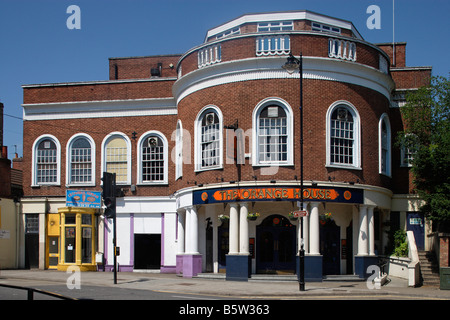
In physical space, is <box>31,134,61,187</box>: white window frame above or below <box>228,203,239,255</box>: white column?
above

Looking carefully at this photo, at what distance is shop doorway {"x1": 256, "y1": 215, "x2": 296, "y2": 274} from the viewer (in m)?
28.8

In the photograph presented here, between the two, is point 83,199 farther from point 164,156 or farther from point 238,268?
point 238,268

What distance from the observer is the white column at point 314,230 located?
26.9m

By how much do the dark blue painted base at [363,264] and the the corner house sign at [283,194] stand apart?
2.69 meters

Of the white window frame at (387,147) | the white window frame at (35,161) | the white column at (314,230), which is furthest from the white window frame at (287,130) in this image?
the white window frame at (35,161)

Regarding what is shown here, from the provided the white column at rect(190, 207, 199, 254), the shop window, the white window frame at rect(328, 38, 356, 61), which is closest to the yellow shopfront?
the shop window

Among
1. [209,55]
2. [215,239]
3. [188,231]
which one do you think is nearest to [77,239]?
[188,231]

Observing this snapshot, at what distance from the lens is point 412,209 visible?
3222 cm

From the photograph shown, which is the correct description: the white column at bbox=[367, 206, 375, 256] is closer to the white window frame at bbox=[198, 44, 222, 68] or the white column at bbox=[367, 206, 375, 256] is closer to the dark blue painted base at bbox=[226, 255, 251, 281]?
the dark blue painted base at bbox=[226, 255, 251, 281]

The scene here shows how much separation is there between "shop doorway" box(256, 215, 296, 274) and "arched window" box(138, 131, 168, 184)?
7.89m
